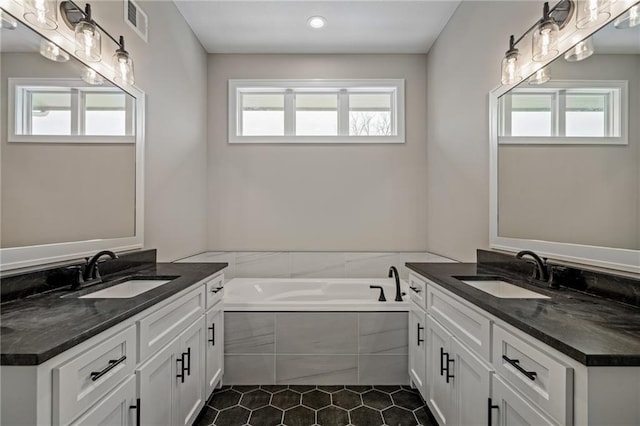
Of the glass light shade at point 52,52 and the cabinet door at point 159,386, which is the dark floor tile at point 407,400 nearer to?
the cabinet door at point 159,386

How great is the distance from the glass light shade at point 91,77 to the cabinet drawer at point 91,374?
133 centimetres

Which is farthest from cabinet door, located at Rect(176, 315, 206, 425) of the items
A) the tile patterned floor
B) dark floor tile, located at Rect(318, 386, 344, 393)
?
dark floor tile, located at Rect(318, 386, 344, 393)

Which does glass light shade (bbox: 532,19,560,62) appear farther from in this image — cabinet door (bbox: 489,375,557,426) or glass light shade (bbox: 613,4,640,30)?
cabinet door (bbox: 489,375,557,426)

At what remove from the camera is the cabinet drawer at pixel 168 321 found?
52.4 inches

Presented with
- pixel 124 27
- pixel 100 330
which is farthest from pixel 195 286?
pixel 124 27

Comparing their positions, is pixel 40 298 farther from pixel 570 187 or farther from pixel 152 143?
pixel 570 187

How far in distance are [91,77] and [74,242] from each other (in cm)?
87

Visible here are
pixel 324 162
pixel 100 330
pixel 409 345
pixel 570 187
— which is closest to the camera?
pixel 100 330

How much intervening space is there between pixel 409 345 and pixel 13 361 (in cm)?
219

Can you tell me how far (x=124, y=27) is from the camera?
2.13 metres

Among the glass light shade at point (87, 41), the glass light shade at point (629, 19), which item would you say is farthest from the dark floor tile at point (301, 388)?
the glass light shade at point (629, 19)

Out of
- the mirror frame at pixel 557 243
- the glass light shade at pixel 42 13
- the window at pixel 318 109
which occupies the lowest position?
the mirror frame at pixel 557 243

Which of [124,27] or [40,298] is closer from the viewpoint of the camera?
[40,298]

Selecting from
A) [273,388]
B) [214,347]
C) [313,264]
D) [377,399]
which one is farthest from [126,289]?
[313,264]
